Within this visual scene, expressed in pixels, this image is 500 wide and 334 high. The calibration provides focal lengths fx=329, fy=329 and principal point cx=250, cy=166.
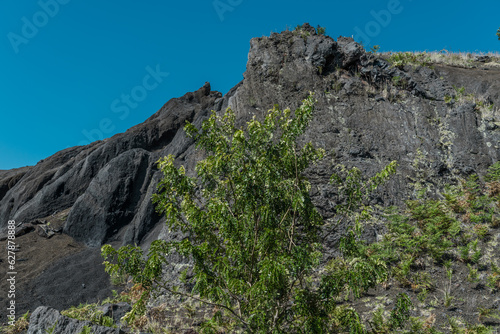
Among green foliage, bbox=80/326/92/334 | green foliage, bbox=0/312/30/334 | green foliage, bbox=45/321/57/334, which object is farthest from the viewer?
green foliage, bbox=0/312/30/334

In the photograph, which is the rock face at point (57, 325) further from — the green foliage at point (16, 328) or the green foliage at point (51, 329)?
the green foliage at point (16, 328)

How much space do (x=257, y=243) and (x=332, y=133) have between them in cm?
1118

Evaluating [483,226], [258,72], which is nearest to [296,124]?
[483,226]

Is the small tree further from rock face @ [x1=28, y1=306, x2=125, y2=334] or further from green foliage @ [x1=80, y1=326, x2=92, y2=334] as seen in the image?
green foliage @ [x1=80, y1=326, x2=92, y2=334]

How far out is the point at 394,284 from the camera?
997cm

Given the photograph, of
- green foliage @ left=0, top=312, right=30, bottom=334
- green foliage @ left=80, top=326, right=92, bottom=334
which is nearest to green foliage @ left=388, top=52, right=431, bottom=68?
green foliage @ left=80, top=326, right=92, bottom=334

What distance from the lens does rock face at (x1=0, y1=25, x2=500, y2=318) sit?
14422mm

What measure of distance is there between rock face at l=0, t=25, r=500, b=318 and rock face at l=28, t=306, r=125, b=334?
22.8 feet

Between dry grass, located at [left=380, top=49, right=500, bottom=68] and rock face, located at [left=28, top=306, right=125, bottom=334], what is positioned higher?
dry grass, located at [left=380, top=49, right=500, bottom=68]

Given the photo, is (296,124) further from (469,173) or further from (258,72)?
(258,72)

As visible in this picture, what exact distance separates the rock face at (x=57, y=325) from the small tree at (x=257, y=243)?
3.05 m

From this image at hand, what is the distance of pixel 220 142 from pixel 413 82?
603 inches

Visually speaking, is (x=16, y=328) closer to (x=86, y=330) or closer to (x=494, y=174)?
(x=86, y=330)

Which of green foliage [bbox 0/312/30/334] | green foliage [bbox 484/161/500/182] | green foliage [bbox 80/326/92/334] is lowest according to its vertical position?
green foliage [bbox 80/326/92/334]
